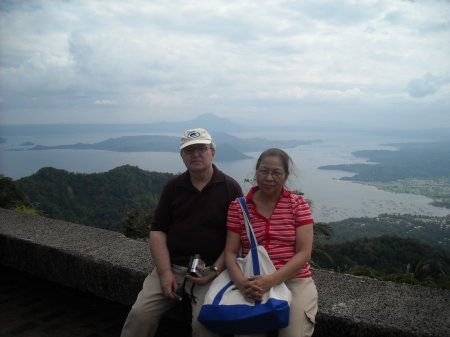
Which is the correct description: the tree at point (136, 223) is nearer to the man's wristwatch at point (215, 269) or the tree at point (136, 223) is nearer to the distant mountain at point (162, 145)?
the man's wristwatch at point (215, 269)

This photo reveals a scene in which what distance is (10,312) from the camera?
9.71 feet

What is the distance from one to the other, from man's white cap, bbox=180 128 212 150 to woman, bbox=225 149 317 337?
0.40m

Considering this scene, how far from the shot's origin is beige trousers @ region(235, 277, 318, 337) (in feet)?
6.33

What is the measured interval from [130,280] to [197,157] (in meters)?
1.04

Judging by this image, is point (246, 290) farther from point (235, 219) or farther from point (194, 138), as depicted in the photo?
point (194, 138)

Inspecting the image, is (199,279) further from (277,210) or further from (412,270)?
(412,270)

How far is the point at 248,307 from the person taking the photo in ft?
6.34

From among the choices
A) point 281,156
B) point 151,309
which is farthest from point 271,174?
point 151,309

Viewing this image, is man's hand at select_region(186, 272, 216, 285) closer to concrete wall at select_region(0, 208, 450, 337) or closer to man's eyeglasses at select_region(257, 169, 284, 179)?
concrete wall at select_region(0, 208, 450, 337)

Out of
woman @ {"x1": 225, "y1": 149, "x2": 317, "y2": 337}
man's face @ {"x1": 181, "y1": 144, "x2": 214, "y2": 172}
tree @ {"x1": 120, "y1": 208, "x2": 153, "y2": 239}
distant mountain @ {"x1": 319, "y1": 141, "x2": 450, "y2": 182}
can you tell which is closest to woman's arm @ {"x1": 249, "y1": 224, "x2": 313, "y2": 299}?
woman @ {"x1": 225, "y1": 149, "x2": 317, "y2": 337}

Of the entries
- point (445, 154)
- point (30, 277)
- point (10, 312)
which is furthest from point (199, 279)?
point (445, 154)

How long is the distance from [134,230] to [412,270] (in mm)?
15190

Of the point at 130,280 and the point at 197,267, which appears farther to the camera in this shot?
the point at 130,280

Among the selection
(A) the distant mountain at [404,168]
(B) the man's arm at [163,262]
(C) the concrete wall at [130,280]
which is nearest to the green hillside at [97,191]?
(C) the concrete wall at [130,280]
